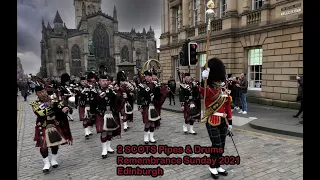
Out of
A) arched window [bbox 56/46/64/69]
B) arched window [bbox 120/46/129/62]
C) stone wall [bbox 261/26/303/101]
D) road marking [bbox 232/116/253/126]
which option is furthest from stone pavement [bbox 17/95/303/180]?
arched window [bbox 56/46/64/69]

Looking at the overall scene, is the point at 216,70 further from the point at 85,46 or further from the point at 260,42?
the point at 85,46

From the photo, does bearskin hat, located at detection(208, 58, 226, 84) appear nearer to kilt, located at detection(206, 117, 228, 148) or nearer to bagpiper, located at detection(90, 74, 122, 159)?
kilt, located at detection(206, 117, 228, 148)

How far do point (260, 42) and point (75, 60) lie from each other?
2397 inches

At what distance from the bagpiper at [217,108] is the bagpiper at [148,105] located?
2747mm

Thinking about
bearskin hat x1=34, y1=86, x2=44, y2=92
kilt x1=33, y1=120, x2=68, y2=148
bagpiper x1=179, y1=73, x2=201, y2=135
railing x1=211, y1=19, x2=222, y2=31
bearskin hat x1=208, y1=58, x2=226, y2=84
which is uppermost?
railing x1=211, y1=19, x2=222, y2=31

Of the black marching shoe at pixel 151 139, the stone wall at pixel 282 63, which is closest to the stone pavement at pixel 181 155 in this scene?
the black marching shoe at pixel 151 139

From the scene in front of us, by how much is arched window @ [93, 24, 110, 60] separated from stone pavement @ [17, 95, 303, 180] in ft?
204

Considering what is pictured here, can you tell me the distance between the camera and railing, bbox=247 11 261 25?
50.5 ft

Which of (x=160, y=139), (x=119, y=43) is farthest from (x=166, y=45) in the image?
(x=119, y=43)

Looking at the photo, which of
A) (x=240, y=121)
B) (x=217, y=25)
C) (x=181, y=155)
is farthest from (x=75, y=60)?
(x=181, y=155)

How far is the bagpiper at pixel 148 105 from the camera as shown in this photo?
308 inches

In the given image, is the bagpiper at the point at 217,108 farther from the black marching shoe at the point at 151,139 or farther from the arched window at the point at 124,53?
the arched window at the point at 124,53
